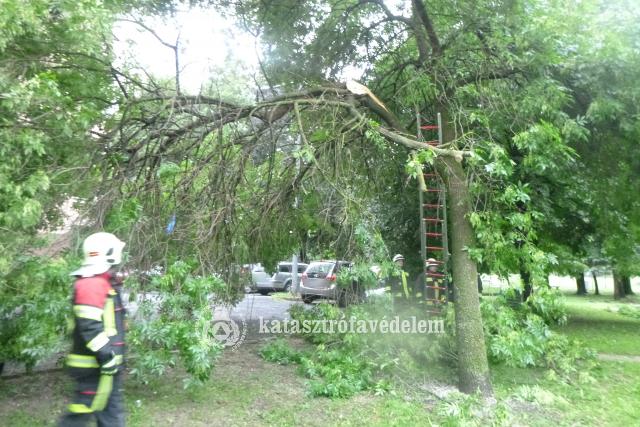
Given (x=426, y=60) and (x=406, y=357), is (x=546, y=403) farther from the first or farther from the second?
(x=426, y=60)

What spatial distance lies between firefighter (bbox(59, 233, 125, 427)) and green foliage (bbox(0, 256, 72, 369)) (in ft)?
4.11

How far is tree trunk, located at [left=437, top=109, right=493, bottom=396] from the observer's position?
6553mm

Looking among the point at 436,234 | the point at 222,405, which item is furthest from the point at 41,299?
the point at 436,234

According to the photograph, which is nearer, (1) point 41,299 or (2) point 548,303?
(1) point 41,299

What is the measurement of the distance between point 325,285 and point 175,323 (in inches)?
246

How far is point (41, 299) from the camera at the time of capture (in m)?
4.60

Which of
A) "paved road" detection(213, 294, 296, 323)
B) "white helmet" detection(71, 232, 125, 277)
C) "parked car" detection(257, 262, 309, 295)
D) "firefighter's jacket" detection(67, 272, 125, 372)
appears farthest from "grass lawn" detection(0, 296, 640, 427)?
"parked car" detection(257, 262, 309, 295)

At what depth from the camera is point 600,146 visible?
8.44 metres

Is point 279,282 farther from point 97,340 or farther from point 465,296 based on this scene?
point 97,340

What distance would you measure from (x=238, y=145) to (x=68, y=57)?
A: 2.27m

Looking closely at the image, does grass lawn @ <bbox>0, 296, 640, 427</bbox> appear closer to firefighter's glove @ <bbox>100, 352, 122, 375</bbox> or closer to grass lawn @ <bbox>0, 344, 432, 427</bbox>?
grass lawn @ <bbox>0, 344, 432, 427</bbox>

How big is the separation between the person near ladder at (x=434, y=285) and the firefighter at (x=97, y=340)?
5.21m

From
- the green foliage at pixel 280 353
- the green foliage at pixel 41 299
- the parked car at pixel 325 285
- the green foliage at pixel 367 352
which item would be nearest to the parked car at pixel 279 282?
the parked car at pixel 325 285

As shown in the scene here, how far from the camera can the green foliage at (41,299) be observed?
4.43 metres
